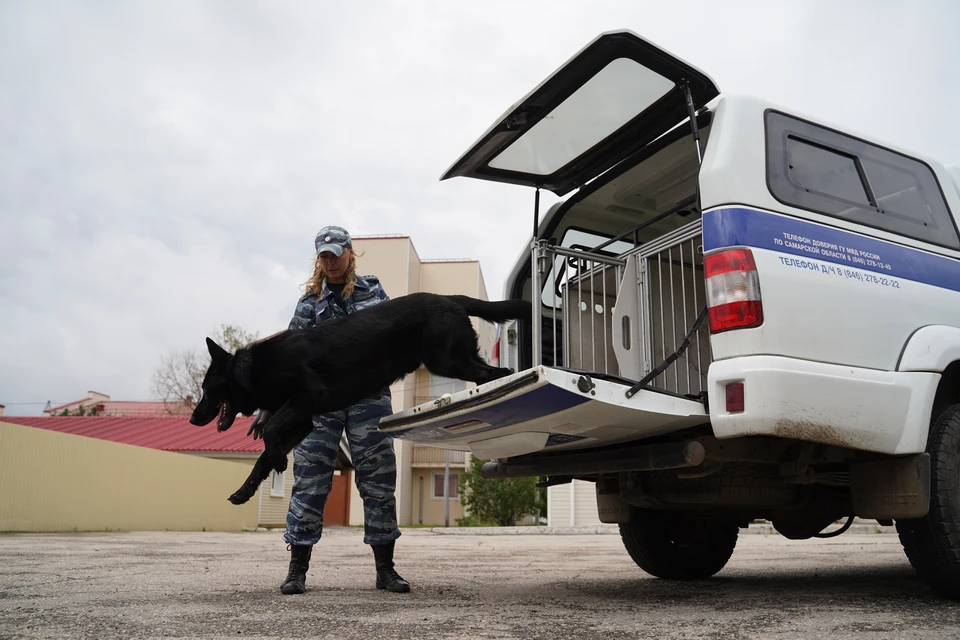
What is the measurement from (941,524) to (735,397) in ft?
4.01

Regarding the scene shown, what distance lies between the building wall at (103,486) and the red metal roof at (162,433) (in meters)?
2.74

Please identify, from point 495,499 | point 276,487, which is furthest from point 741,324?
point 276,487

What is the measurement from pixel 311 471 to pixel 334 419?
0.31m

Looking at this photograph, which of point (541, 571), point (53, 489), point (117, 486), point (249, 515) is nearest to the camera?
point (541, 571)

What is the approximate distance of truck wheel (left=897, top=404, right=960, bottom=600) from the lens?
3240 millimetres

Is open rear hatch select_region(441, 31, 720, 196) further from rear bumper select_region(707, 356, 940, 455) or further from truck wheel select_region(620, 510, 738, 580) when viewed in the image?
truck wheel select_region(620, 510, 738, 580)

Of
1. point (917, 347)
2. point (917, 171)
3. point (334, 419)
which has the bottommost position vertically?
point (334, 419)

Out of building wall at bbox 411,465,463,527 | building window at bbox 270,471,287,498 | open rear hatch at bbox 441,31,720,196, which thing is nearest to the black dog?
open rear hatch at bbox 441,31,720,196

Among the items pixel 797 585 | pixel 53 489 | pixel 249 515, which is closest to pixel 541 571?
pixel 797 585

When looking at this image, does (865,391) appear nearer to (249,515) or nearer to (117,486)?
(117,486)

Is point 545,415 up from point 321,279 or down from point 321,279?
down

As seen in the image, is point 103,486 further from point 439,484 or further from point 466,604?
point 439,484

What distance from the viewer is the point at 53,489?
13164 millimetres

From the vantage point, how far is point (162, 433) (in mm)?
24672
